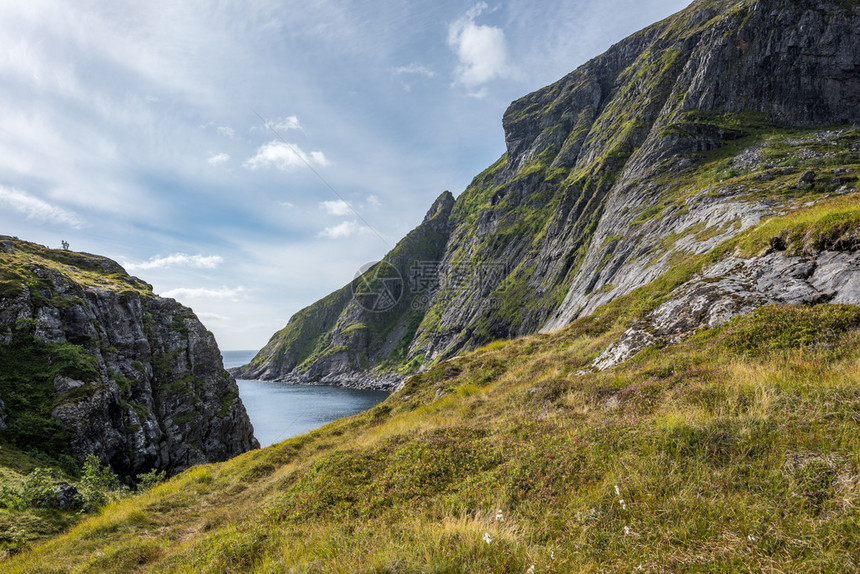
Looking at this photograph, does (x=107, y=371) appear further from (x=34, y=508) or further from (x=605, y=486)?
(x=605, y=486)

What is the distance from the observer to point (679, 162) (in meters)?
66.8

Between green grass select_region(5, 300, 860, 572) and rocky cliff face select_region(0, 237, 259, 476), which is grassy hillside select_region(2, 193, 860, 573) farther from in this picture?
rocky cliff face select_region(0, 237, 259, 476)

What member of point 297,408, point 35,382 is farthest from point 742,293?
point 297,408

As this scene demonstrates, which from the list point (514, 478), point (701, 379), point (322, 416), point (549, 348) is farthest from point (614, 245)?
point (322, 416)

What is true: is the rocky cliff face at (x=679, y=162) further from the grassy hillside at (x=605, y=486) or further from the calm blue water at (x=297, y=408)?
the calm blue water at (x=297, y=408)

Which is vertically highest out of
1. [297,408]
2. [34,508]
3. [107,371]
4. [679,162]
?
[679,162]

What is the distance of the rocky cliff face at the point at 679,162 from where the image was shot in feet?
137

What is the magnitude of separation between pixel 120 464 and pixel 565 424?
1781 inches

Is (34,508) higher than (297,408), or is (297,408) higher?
(34,508)

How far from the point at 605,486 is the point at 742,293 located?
44.1 ft

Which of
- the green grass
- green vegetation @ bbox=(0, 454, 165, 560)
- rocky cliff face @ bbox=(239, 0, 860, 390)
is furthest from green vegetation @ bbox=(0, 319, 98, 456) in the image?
rocky cliff face @ bbox=(239, 0, 860, 390)

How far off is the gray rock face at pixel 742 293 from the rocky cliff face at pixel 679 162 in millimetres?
16637

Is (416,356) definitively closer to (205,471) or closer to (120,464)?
(120,464)

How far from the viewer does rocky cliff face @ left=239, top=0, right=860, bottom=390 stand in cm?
4175
